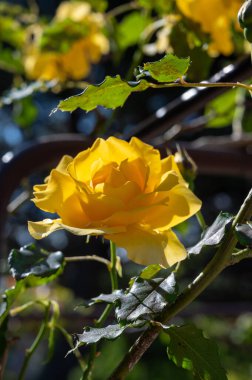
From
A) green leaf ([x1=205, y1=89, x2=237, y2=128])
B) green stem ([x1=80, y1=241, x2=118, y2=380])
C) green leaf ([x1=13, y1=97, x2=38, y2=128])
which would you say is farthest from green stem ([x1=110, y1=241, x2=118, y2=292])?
green leaf ([x1=13, y1=97, x2=38, y2=128])

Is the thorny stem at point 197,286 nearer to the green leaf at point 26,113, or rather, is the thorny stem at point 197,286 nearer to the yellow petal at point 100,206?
the yellow petal at point 100,206

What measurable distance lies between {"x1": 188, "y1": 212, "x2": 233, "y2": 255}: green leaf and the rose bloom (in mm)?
13

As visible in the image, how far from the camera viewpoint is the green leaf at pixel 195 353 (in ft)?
1.28

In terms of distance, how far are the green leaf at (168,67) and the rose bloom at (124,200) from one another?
0.05m

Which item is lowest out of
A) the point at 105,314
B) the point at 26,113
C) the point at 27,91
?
the point at 26,113

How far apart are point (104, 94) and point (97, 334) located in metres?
0.13

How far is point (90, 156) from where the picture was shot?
42cm

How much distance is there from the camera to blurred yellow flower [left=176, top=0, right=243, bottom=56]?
79 centimetres

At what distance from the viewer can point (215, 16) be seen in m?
0.81

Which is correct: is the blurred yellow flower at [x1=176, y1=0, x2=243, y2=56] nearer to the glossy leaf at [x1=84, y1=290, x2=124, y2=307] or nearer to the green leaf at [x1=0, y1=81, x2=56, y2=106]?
the green leaf at [x1=0, y1=81, x2=56, y2=106]

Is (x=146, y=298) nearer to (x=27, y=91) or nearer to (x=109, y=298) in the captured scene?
(x=109, y=298)

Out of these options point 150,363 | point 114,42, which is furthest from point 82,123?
point 114,42

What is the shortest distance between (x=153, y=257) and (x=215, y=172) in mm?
544

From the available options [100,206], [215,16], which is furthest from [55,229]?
[215,16]
